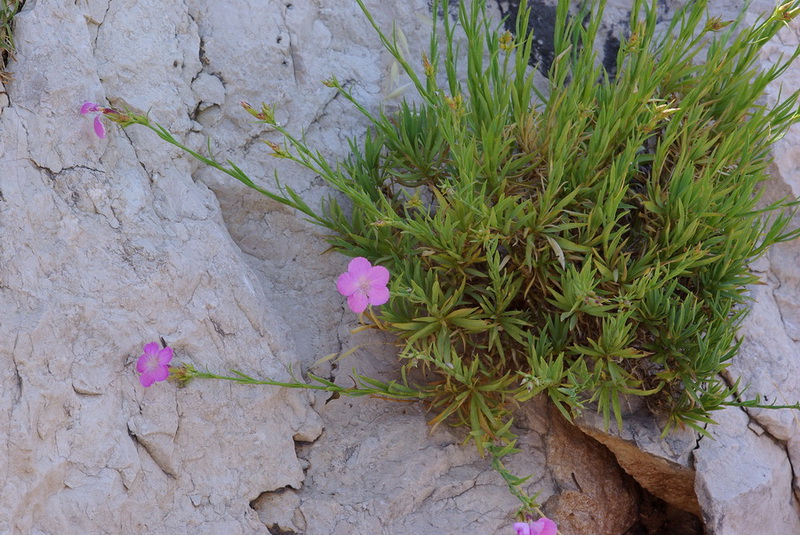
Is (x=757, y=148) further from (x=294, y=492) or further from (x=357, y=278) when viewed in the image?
(x=294, y=492)

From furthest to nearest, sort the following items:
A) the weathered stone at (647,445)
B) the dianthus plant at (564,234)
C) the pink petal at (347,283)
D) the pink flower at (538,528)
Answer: the weathered stone at (647,445) → the dianthus plant at (564,234) → the pink petal at (347,283) → the pink flower at (538,528)

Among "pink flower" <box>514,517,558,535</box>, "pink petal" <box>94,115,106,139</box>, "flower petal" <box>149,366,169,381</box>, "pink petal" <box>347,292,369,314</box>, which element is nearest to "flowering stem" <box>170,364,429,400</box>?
"flower petal" <box>149,366,169,381</box>

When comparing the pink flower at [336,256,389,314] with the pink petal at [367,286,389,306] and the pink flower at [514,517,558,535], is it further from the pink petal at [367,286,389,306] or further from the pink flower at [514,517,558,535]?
the pink flower at [514,517,558,535]

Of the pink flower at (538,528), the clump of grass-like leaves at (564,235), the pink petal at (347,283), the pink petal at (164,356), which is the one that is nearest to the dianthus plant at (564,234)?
the clump of grass-like leaves at (564,235)

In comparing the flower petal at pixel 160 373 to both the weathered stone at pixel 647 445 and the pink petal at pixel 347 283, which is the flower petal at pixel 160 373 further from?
the weathered stone at pixel 647 445

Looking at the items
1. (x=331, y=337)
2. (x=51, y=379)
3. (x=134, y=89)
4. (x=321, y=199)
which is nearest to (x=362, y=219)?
(x=321, y=199)

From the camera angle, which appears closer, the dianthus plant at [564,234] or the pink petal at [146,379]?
the pink petal at [146,379]

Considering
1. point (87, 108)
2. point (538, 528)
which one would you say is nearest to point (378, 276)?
point (538, 528)
